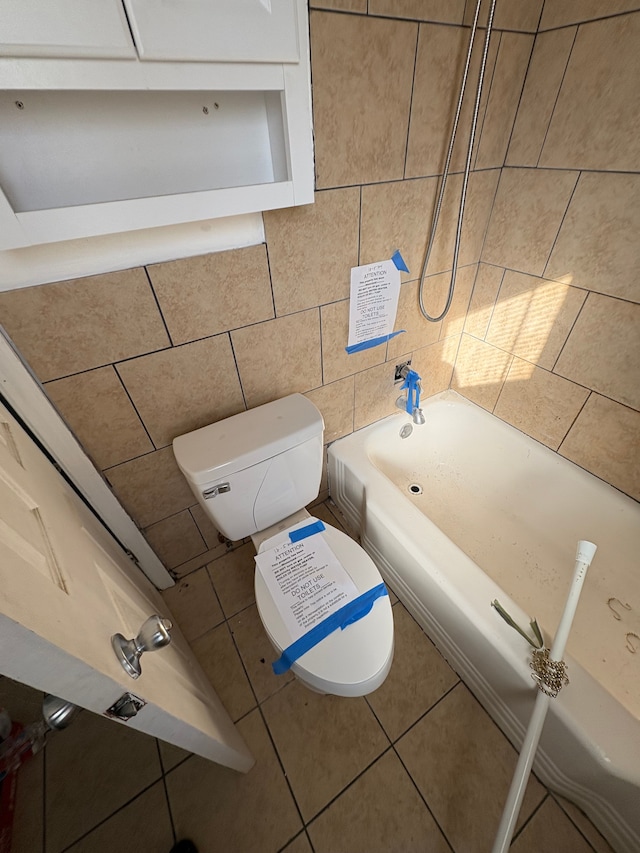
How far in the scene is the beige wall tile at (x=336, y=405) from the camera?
4.03ft

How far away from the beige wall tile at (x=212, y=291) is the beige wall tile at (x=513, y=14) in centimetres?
75

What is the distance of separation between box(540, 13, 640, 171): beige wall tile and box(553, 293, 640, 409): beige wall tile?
0.35 metres

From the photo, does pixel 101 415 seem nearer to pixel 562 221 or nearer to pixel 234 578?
pixel 234 578

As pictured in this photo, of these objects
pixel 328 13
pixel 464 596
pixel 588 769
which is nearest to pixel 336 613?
pixel 464 596

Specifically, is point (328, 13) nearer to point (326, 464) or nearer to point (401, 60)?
point (401, 60)

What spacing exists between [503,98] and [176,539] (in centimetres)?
173

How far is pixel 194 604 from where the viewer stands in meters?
1.32

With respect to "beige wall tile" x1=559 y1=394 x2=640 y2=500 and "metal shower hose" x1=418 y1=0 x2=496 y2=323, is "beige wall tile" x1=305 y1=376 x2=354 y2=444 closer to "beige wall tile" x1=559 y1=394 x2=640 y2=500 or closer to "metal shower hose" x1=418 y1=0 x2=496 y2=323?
"metal shower hose" x1=418 y1=0 x2=496 y2=323

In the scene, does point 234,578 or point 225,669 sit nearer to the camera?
point 225,669

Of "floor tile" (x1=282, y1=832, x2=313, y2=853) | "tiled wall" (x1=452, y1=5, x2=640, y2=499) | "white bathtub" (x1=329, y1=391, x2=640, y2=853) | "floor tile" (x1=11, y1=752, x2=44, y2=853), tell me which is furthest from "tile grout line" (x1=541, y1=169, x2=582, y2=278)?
"floor tile" (x1=11, y1=752, x2=44, y2=853)

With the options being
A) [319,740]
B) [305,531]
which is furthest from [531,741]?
[305,531]

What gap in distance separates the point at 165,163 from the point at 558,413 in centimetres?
140

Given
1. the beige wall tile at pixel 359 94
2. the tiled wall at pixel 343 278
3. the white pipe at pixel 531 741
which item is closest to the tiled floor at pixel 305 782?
the white pipe at pixel 531 741

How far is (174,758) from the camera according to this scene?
1010 millimetres
